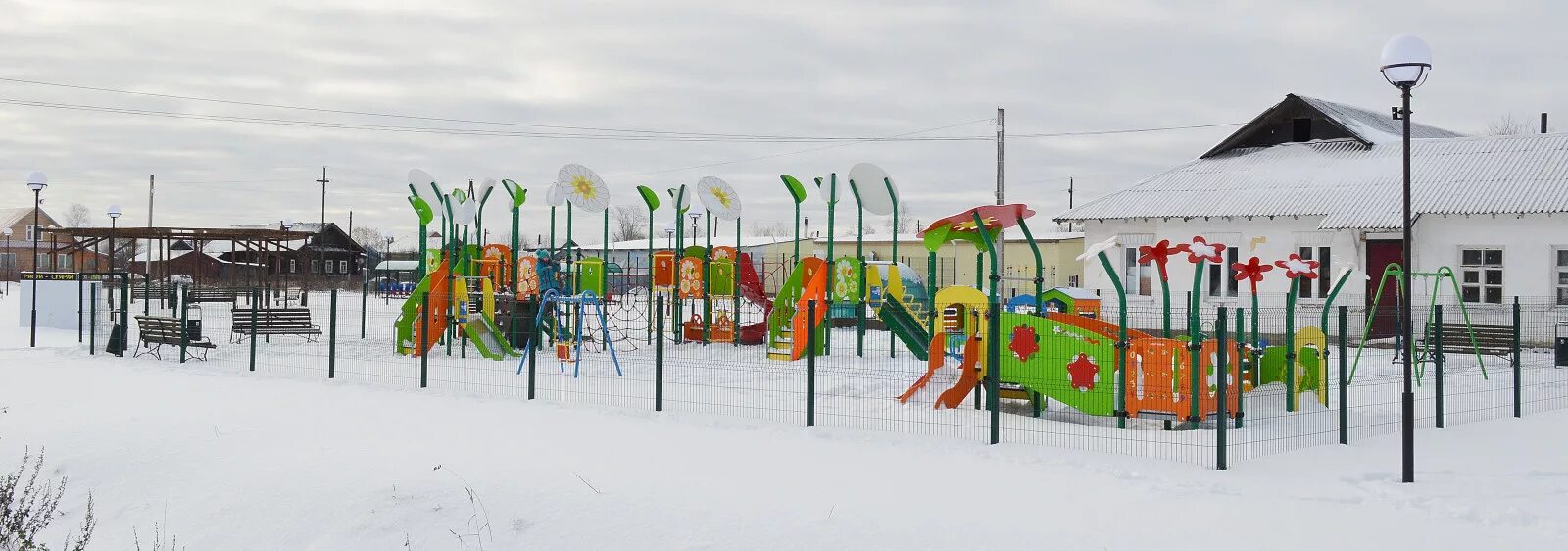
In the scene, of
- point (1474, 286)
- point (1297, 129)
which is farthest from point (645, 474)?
point (1297, 129)

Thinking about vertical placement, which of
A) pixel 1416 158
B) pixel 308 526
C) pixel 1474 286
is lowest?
pixel 308 526

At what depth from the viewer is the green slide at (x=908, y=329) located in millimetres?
16219

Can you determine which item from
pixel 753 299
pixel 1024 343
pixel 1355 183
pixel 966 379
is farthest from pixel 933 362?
pixel 1355 183

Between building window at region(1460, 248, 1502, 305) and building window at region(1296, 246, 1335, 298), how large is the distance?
2.32m

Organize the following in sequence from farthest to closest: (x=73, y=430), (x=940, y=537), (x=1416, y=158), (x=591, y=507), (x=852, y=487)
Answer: (x=1416, y=158) < (x=73, y=430) < (x=852, y=487) < (x=591, y=507) < (x=940, y=537)

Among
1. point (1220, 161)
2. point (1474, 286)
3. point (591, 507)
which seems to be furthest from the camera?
point (1220, 161)

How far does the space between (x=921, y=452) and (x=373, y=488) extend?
13.9 ft

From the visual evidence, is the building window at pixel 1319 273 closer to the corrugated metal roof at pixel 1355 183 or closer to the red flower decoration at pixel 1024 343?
the corrugated metal roof at pixel 1355 183

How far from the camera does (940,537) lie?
6840 mm

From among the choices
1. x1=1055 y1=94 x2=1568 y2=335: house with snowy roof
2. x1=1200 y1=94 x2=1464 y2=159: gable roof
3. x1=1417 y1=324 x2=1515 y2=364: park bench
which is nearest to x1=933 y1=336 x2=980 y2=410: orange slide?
x1=1417 y1=324 x2=1515 y2=364: park bench

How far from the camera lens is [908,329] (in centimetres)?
1642

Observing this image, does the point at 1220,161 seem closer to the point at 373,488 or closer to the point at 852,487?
the point at 852,487

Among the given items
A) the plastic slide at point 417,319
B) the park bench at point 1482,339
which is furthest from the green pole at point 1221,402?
the plastic slide at point 417,319

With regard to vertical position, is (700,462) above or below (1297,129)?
below
